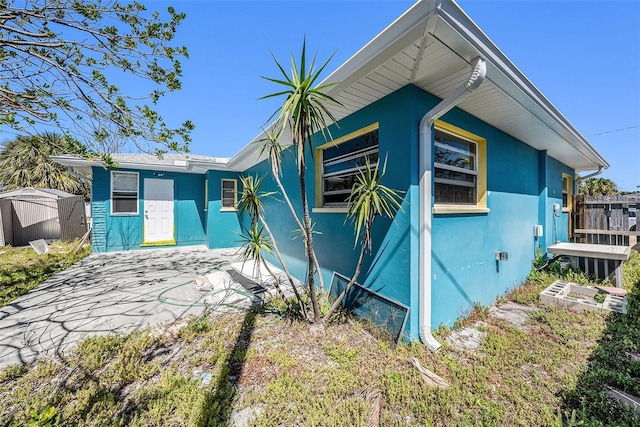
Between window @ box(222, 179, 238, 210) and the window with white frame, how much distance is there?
6987 millimetres

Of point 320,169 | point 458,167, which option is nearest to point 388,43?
point 458,167

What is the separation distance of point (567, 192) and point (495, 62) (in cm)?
829

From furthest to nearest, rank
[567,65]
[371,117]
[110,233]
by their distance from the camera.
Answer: [110,233]
[567,65]
[371,117]

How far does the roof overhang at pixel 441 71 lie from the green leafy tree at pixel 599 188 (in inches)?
522

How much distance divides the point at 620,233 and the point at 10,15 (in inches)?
509

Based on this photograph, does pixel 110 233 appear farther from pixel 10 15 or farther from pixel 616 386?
pixel 616 386

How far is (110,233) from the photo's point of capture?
7723 mm

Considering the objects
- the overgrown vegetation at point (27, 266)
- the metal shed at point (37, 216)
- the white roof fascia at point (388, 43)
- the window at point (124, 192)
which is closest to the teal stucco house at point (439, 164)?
the white roof fascia at point (388, 43)

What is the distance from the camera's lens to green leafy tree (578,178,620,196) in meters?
12.5

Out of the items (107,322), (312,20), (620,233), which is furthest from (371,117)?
(620,233)

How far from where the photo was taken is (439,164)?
315 centimetres

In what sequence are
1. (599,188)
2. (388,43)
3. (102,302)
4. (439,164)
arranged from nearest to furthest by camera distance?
(388,43)
(439,164)
(102,302)
(599,188)

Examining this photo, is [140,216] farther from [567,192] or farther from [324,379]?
[567,192]

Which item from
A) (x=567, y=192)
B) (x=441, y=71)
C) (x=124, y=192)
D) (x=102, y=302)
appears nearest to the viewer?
(x=441, y=71)
